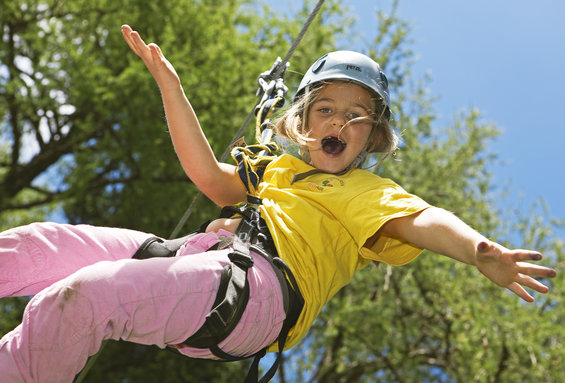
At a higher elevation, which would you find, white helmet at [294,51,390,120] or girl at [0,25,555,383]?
white helmet at [294,51,390,120]

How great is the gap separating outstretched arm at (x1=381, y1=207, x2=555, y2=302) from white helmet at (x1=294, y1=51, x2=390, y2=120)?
71 centimetres

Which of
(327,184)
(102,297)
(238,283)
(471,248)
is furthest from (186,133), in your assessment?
(471,248)

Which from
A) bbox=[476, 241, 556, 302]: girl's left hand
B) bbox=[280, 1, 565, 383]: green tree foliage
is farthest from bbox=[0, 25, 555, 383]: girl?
bbox=[280, 1, 565, 383]: green tree foliage

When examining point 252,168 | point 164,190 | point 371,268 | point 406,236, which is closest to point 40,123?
point 164,190

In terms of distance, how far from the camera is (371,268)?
9.16m

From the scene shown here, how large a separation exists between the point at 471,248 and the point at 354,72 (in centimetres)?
105

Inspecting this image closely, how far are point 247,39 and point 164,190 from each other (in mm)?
3056

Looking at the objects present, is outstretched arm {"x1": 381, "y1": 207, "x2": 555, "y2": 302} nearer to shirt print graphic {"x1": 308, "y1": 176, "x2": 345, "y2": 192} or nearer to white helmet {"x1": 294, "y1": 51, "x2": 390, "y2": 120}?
shirt print graphic {"x1": 308, "y1": 176, "x2": 345, "y2": 192}

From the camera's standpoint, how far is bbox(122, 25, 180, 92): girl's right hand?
2.11 m

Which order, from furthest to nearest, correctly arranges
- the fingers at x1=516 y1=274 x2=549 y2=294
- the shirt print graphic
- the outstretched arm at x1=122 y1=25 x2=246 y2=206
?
the shirt print graphic
the outstretched arm at x1=122 y1=25 x2=246 y2=206
the fingers at x1=516 y1=274 x2=549 y2=294

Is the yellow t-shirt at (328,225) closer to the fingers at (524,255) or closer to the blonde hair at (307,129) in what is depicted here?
the blonde hair at (307,129)

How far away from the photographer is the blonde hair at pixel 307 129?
8.16 feet

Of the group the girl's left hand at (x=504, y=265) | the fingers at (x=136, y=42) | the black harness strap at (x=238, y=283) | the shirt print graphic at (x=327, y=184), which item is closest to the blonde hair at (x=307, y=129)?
the shirt print graphic at (x=327, y=184)

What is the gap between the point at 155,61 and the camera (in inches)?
83.4
